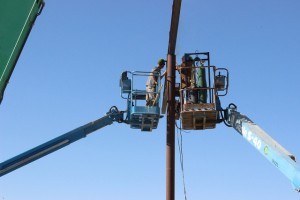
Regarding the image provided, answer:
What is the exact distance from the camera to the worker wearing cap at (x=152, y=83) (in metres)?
15.0

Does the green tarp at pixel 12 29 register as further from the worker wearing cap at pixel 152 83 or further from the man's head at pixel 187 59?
→ the man's head at pixel 187 59

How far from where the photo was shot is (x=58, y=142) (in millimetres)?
14453

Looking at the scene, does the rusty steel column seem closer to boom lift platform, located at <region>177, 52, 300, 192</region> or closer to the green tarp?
boom lift platform, located at <region>177, 52, 300, 192</region>

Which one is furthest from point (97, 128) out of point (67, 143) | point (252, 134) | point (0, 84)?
point (0, 84)

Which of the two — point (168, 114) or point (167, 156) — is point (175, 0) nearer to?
point (168, 114)

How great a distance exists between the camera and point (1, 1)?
5.60 metres

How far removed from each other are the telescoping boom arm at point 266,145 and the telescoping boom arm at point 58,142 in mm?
4218

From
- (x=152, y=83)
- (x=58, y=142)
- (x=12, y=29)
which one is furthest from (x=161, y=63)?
(x=12, y=29)

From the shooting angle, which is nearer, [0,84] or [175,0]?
[0,84]

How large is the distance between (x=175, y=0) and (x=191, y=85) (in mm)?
2828

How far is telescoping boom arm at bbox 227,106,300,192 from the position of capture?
30.8 ft

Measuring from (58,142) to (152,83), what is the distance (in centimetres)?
377

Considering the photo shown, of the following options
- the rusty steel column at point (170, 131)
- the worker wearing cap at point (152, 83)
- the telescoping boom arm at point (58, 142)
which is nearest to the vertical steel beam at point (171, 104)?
the rusty steel column at point (170, 131)

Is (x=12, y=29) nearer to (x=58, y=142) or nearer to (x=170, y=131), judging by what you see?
(x=58, y=142)
